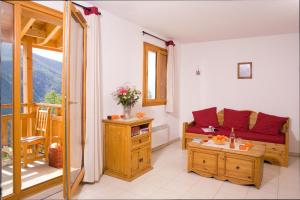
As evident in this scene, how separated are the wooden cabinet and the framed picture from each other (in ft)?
9.06

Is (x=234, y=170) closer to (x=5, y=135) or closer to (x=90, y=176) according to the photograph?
(x=90, y=176)

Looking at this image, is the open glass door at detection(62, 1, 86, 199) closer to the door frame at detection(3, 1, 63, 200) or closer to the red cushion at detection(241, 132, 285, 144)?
the door frame at detection(3, 1, 63, 200)

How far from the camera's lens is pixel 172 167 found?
3498 millimetres

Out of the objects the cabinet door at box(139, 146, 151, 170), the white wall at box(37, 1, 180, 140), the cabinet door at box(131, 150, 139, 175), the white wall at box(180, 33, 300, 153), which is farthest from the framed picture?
the cabinet door at box(131, 150, 139, 175)

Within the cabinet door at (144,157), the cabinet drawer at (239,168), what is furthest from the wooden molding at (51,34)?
the cabinet drawer at (239,168)

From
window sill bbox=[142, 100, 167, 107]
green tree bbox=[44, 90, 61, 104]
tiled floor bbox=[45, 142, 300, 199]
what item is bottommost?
tiled floor bbox=[45, 142, 300, 199]

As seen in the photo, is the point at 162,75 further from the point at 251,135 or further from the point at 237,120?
the point at 251,135

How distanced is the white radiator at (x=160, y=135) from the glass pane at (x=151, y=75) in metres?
0.69

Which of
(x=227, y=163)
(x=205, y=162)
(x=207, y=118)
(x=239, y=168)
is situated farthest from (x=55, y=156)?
(x=207, y=118)

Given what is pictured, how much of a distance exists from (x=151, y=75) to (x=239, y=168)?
2.51 metres

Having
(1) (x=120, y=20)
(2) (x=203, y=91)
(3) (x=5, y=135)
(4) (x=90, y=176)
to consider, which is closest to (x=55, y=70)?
(1) (x=120, y=20)

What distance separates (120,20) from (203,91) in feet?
9.02

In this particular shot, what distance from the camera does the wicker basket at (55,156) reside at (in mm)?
3314

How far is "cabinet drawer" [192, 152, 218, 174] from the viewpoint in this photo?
3.06m
